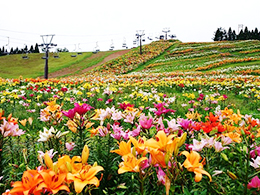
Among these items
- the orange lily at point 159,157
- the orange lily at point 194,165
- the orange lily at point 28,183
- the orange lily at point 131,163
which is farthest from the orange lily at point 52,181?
the orange lily at point 194,165

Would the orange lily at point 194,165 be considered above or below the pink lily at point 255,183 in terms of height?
above

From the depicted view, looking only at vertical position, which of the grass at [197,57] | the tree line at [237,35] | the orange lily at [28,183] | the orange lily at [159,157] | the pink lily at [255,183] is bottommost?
the pink lily at [255,183]

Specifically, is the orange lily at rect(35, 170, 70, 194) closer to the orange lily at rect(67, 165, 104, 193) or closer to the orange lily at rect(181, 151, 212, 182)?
the orange lily at rect(67, 165, 104, 193)

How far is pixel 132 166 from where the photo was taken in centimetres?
91

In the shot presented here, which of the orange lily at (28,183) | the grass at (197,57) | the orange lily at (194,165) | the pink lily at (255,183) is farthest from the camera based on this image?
the grass at (197,57)

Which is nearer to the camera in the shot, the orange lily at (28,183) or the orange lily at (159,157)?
the orange lily at (28,183)

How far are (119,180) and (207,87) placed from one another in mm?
8119

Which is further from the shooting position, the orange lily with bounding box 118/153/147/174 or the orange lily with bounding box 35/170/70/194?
the orange lily with bounding box 118/153/147/174

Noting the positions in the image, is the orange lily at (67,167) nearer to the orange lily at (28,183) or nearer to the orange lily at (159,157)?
the orange lily at (28,183)

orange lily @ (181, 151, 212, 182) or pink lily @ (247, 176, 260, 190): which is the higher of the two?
orange lily @ (181, 151, 212, 182)

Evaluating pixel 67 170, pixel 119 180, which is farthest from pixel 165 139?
pixel 119 180

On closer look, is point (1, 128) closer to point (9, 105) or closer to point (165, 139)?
point (165, 139)

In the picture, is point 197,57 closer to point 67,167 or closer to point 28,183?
point 67,167

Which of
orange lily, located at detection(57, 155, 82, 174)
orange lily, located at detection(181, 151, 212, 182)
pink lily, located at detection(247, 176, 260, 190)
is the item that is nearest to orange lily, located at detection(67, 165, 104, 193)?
orange lily, located at detection(57, 155, 82, 174)
